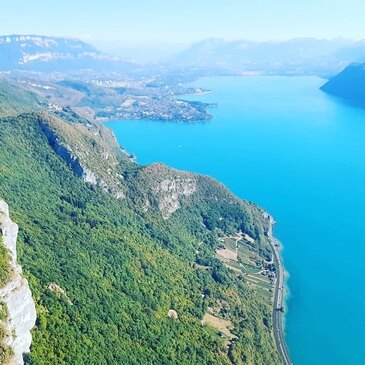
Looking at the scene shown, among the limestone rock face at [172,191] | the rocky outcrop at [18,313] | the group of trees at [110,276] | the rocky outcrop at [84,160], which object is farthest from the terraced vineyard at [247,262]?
the rocky outcrop at [18,313]

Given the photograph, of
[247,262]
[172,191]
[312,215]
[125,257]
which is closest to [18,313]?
[125,257]

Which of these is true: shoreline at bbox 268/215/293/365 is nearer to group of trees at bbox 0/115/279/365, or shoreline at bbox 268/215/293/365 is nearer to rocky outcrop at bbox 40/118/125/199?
group of trees at bbox 0/115/279/365

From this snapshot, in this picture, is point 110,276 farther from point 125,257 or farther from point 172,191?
point 172,191

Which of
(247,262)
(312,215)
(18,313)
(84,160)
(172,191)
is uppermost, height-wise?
(18,313)

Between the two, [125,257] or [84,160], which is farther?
[84,160]

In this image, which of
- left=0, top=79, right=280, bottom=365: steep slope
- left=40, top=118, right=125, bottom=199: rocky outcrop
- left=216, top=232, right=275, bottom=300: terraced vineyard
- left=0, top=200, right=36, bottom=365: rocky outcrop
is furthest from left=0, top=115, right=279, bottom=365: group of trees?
left=216, top=232, right=275, bottom=300: terraced vineyard

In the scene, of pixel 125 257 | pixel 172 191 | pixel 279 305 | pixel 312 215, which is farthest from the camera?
pixel 312 215

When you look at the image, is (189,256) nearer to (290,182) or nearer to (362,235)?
(362,235)
